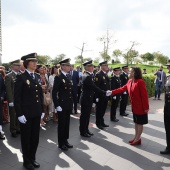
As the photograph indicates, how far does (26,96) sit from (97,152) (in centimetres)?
207

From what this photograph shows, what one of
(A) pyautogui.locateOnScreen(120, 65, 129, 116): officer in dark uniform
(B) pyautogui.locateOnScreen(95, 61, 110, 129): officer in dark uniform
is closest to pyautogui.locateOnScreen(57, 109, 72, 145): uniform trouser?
(B) pyautogui.locateOnScreen(95, 61, 110, 129): officer in dark uniform

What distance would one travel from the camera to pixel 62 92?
4461 millimetres

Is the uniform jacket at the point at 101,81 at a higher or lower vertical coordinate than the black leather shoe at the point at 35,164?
higher

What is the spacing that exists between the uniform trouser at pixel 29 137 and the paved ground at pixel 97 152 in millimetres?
258

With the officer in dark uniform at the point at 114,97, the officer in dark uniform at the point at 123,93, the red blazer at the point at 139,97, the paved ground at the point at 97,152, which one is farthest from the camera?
the officer in dark uniform at the point at 123,93

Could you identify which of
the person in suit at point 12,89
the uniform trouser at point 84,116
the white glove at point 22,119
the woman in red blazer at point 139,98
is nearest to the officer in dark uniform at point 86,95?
the uniform trouser at point 84,116

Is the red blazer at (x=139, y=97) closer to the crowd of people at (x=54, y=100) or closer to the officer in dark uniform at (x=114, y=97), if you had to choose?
the crowd of people at (x=54, y=100)

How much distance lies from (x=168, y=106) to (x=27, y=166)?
10.3 feet

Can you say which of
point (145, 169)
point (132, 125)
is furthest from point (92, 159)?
point (132, 125)

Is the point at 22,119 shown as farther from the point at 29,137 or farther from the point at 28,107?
Result: the point at 29,137

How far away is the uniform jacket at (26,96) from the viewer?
3.39 m

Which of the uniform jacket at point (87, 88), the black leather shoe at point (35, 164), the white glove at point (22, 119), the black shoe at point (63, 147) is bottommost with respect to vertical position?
the black shoe at point (63, 147)

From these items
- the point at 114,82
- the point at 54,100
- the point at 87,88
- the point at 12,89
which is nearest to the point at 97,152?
the point at 54,100

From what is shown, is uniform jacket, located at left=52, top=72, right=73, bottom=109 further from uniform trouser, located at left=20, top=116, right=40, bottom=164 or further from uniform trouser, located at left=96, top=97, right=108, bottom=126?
uniform trouser, located at left=96, top=97, right=108, bottom=126
